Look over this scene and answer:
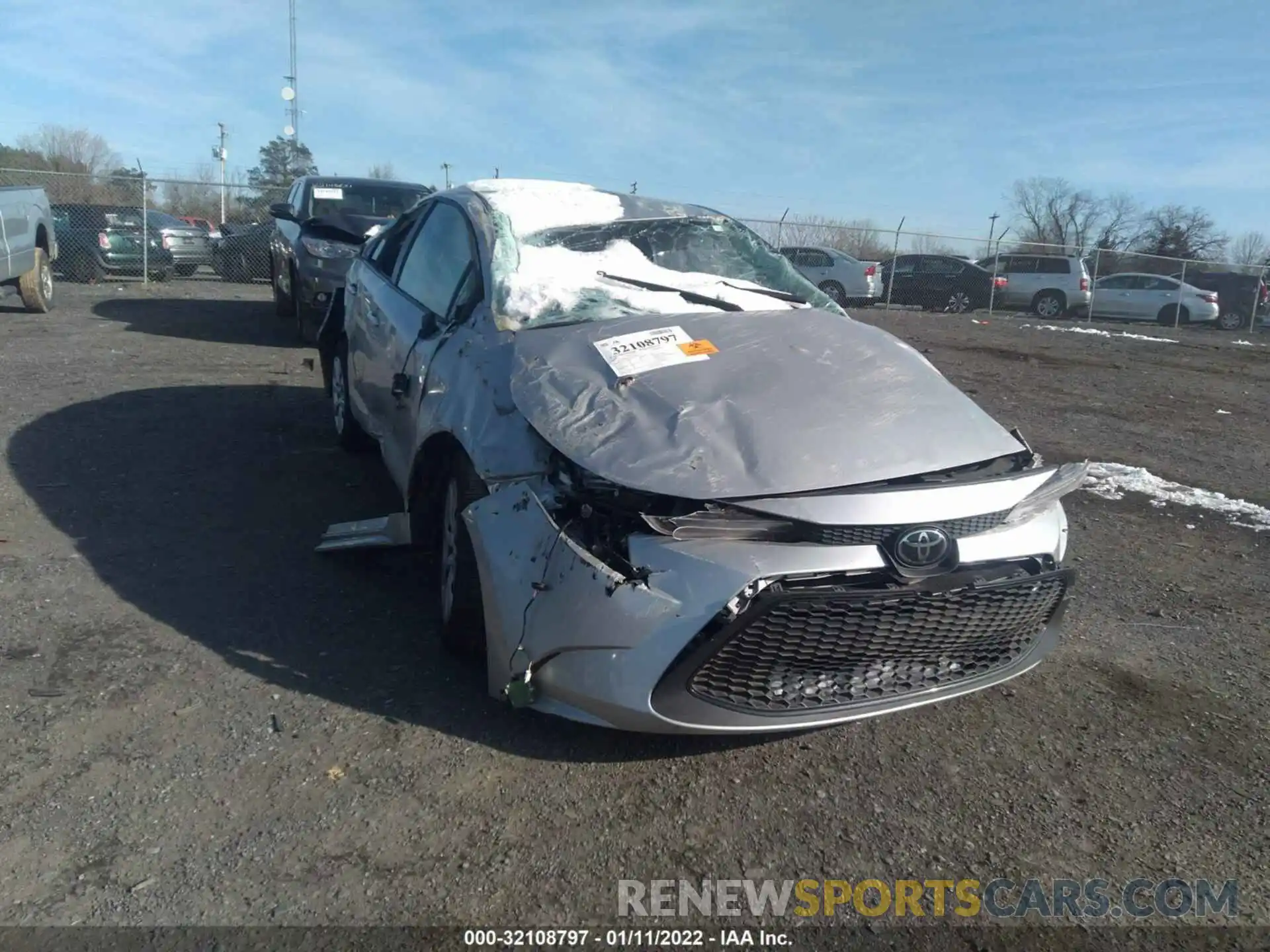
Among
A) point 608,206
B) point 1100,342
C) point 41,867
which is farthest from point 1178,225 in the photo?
point 41,867

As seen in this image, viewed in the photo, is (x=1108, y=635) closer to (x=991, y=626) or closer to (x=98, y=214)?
(x=991, y=626)

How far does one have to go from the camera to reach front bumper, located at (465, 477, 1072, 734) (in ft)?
8.59

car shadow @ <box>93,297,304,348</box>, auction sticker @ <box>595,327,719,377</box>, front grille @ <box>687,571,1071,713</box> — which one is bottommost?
front grille @ <box>687,571,1071,713</box>

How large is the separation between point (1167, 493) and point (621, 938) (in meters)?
5.23

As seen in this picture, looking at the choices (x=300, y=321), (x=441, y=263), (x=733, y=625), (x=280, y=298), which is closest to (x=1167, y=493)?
(x=441, y=263)

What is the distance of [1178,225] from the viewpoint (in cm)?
4578

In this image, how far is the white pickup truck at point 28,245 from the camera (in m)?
11.0

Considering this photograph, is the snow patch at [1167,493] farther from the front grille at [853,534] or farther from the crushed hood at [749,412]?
the front grille at [853,534]

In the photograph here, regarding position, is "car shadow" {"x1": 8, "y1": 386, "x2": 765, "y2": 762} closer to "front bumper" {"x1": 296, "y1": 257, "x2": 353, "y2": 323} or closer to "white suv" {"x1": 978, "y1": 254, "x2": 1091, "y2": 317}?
"front bumper" {"x1": 296, "y1": 257, "x2": 353, "y2": 323}

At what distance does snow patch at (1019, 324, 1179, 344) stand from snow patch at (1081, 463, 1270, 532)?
12338 mm

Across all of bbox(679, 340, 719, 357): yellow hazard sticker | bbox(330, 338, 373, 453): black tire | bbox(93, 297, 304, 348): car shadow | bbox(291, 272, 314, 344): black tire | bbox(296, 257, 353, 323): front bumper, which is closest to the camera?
bbox(679, 340, 719, 357): yellow hazard sticker

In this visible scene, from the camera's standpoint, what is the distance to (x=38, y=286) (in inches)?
484

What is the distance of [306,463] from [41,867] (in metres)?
3.78

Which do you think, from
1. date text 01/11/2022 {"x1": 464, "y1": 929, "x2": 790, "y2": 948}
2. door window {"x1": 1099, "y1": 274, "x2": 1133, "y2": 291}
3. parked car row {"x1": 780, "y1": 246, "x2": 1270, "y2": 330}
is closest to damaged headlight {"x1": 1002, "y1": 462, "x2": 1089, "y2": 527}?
date text 01/11/2022 {"x1": 464, "y1": 929, "x2": 790, "y2": 948}
